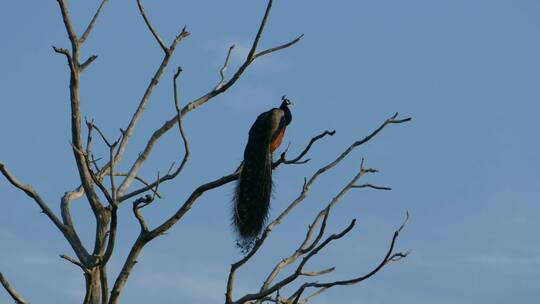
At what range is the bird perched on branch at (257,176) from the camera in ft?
40.4

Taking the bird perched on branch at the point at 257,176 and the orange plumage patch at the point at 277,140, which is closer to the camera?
the bird perched on branch at the point at 257,176

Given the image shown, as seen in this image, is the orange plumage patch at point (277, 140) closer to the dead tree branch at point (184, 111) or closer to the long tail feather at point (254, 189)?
the long tail feather at point (254, 189)

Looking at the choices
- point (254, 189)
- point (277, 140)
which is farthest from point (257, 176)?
point (277, 140)

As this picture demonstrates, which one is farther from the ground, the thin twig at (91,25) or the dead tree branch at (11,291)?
the thin twig at (91,25)

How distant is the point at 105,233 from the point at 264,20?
2.49 metres

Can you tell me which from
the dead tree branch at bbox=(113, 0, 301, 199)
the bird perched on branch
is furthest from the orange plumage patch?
the dead tree branch at bbox=(113, 0, 301, 199)

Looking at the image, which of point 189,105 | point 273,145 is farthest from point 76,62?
point 273,145

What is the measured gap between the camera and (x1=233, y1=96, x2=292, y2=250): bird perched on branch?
12.3 m

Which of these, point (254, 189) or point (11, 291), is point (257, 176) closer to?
point (254, 189)

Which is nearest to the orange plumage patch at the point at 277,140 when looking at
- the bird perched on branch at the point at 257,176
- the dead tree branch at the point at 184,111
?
the bird perched on branch at the point at 257,176

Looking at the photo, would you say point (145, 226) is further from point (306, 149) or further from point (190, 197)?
point (306, 149)

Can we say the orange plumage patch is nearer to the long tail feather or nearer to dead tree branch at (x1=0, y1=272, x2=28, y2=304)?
the long tail feather

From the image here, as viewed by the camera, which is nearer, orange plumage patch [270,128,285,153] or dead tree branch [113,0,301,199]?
dead tree branch [113,0,301,199]

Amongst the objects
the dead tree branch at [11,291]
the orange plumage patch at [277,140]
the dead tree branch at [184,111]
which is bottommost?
the dead tree branch at [11,291]
